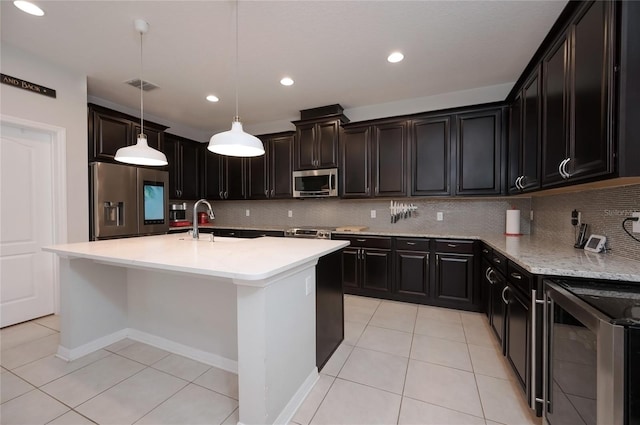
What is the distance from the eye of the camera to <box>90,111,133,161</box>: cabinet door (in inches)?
129

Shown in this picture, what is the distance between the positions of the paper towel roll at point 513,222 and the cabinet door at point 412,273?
966 millimetres

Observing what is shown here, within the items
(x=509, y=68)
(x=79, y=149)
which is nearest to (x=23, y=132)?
(x=79, y=149)

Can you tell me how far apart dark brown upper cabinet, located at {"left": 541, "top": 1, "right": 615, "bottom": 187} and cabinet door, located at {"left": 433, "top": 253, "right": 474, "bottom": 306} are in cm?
135

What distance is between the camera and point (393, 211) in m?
3.88

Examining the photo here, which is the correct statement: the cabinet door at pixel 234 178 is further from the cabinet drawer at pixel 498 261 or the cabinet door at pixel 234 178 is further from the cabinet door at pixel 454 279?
the cabinet drawer at pixel 498 261

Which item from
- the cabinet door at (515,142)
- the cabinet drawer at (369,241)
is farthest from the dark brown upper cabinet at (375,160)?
the cabinet door at (515,142)

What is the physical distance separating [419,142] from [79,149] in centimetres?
413

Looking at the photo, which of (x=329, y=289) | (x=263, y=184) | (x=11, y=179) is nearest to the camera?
(x=329, y=289)

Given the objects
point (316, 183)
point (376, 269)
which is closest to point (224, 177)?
point (316, 183)

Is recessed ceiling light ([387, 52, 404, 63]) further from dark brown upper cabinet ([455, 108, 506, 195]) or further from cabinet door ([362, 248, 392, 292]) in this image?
cabinet door ([362, 248, 392, 292])

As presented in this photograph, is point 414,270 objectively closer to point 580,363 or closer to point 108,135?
point 580,363

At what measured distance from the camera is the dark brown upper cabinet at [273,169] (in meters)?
4.32

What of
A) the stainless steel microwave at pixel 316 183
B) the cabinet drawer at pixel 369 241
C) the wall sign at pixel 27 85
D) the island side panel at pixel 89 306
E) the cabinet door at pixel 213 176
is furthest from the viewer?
the cabinet door at pixel 213 176

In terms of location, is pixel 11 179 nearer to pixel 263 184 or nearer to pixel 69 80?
pixel 69 80
